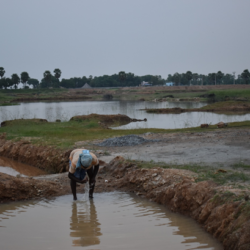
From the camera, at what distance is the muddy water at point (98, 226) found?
21.3 feet

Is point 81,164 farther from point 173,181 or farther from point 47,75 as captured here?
point 47,75

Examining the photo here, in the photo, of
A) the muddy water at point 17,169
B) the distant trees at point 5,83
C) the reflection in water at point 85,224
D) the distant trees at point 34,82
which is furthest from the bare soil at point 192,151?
the distant trees at point 34,82

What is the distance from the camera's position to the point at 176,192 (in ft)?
27.8

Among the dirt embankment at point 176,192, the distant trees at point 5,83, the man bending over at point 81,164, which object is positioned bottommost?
the dirt embankment at point 176,192

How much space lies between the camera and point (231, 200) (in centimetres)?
680

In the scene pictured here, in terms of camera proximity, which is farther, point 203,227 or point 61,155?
point 61,155

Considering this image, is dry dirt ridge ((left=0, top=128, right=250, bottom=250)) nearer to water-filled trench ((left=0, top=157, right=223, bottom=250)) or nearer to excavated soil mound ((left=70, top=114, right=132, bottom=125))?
water-filled trench ((left=0, top=157, right=223, bottom=250))

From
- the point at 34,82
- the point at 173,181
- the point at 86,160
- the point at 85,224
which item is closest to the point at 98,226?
the point at 85,224

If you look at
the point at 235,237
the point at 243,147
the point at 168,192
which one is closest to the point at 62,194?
the point at 168,192

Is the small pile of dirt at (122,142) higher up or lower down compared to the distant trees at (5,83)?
lower down

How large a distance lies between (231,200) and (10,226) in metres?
4.59

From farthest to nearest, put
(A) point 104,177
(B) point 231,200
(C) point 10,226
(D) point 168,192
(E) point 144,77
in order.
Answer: (E) point 144,77 < (A) point 104,177 < (D) point 168,192 < (C) point 10,226 < (B) point 231,200

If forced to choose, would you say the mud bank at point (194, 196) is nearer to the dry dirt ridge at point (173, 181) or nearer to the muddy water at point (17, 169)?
the dry dirt ridge at point (173, 181)

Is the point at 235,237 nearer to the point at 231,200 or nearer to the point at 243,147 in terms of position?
the point at 231,200
